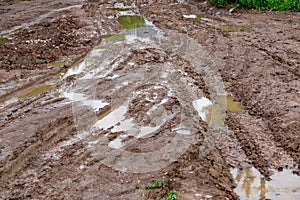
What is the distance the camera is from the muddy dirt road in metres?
4.93

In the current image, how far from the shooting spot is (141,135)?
6016 mm

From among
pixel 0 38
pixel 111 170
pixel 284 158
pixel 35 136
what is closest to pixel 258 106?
pixel 284 158

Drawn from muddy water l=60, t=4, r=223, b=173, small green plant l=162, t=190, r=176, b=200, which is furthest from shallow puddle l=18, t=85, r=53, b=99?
small green plant l=162, t=190, r=176, b=200

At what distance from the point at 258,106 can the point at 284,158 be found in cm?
165

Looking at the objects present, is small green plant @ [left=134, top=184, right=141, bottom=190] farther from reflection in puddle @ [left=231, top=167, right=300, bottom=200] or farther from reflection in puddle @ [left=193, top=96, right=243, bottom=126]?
reflection in puddle @ [left=193, top=96, right=243, bottom=126]

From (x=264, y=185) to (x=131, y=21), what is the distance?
9.40 meters

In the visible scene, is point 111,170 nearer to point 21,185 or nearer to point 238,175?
point 21,185

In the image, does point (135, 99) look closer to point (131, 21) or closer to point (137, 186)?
point (137, 186)

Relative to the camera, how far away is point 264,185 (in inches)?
195

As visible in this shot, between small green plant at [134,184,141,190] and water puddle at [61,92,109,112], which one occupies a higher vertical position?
water puddle at [61,92,109,112]

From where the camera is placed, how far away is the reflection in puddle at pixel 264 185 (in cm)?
477

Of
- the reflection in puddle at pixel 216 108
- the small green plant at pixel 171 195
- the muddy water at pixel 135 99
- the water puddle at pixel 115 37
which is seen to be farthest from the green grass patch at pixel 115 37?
the small green plant at pixel 171 195

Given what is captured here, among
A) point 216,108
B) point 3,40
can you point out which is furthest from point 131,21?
point 216,108

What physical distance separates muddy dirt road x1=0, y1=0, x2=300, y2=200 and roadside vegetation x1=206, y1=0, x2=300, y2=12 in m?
1.59
